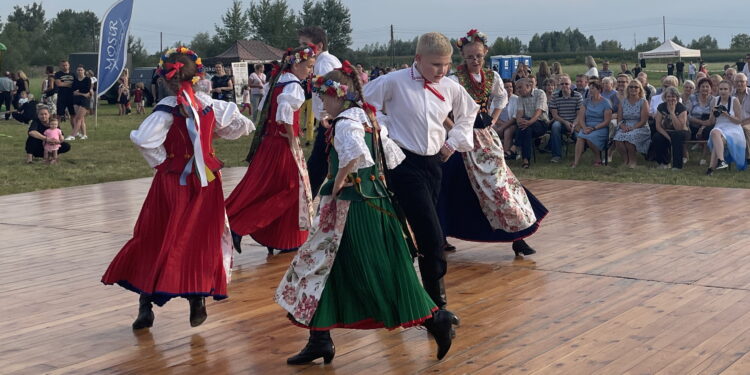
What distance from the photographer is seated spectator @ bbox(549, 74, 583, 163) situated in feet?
42.8

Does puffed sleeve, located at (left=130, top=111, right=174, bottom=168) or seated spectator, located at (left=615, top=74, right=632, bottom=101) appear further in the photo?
seated spectator, located at (left=615, top=74, right=632, bottom=101)

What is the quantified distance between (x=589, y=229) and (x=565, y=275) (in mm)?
1747

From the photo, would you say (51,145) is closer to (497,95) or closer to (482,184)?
(497,95)

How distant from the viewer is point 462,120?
5.12 m

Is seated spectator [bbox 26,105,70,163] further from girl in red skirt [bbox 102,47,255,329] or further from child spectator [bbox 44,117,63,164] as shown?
girl in red skirt [bbox 102,47,255,329]

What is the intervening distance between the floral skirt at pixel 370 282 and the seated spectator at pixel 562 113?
29.5ft

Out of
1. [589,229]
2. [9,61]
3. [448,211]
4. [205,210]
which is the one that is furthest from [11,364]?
[9,61]

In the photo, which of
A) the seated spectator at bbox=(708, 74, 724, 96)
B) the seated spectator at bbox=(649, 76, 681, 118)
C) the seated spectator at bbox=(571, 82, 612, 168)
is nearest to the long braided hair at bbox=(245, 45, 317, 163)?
the seated spectator at bbox=(571, 82, 612, 168)

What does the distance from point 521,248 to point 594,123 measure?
20.5 ft

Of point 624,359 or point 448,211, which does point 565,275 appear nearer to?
point 448,211

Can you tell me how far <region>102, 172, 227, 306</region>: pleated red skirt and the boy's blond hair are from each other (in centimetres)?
123

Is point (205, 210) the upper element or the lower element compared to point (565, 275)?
upper

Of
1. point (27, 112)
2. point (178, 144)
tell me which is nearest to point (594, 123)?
point (178, 144)

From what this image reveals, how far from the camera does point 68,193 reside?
1083 centimetres
